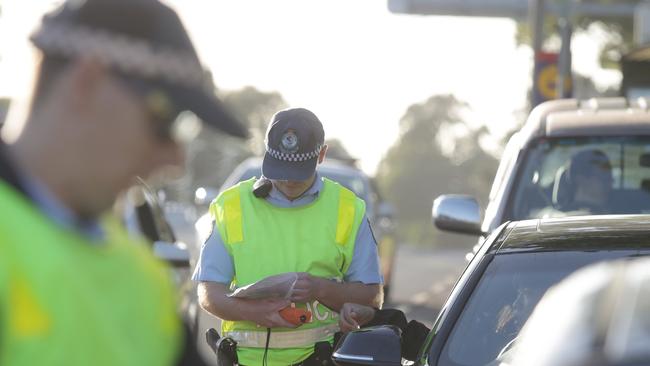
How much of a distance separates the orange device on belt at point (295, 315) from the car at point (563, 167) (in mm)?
2711

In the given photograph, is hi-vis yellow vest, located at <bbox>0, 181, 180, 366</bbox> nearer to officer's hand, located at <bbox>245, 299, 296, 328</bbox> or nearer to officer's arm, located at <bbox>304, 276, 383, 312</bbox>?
officer's hand, located at <bbox>245, 299, 296, 328</bbox>

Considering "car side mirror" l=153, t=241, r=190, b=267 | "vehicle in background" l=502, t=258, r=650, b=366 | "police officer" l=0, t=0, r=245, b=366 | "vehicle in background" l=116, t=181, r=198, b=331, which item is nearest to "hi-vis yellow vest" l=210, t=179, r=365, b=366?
"vehicle in background" l=502, t=258, r=650, b=366

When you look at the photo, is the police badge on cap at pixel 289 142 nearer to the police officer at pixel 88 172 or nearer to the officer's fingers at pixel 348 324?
the officer's fingers at pixel 348 324

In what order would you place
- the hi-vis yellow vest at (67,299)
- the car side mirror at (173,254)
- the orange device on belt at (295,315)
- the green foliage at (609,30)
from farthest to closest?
the green foliage at (609,30), the car side mirror at (173,254), the orange device on belt at (295,315), the hi-vis yellow vest at (67,299)

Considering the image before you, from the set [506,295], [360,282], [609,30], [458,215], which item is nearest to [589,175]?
[458,215]

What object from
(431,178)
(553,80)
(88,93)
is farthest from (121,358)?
(431,178)

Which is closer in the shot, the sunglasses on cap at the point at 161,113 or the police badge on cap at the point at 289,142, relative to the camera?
the sunglasses on cap at the point at 161,113

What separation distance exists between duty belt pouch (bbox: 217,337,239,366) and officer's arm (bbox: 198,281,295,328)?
0.10 m

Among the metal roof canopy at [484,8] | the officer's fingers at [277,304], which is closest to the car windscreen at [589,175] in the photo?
the officer's fingers at [277,304]

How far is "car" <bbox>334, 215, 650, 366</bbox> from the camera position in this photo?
6031mm

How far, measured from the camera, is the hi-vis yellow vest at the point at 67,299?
2553 millimetres

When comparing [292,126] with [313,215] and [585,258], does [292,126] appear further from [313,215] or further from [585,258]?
[585,258]

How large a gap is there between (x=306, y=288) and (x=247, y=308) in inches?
9.0

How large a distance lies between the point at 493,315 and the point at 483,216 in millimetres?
4009
